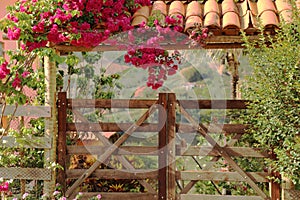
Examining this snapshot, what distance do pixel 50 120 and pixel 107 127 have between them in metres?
0.77

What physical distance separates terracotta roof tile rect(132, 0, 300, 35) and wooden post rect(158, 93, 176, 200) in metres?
1.02

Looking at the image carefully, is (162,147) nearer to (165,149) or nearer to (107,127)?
(165,149)

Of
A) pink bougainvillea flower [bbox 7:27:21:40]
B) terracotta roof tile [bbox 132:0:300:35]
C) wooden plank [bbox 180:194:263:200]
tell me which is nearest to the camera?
pink bougainvillea flower [bbox 7:27:21:40]

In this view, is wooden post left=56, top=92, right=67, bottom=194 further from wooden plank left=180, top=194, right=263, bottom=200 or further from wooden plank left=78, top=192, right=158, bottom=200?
wooden plank left=180, top=194, right=263, bottom=200

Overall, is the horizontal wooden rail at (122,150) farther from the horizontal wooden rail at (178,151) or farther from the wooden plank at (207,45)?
the wooden plank at (207,45)

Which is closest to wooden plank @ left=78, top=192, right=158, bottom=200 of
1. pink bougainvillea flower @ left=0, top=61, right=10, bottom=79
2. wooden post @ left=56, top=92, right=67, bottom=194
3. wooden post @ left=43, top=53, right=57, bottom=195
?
wooden post @ left=56, top=92, right=67, bottom=194

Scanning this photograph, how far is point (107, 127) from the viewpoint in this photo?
6.62 metres

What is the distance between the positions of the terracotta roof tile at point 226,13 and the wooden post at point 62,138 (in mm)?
1453

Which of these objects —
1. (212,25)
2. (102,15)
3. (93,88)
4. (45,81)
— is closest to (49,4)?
(102,15)

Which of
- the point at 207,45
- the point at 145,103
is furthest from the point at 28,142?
the point at 207,45

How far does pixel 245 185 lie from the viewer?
25.1 ft

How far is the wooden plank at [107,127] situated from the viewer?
21.5 ft

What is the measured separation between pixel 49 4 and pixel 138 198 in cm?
281

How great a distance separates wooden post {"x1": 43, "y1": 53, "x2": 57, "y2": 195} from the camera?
21.5 feet
